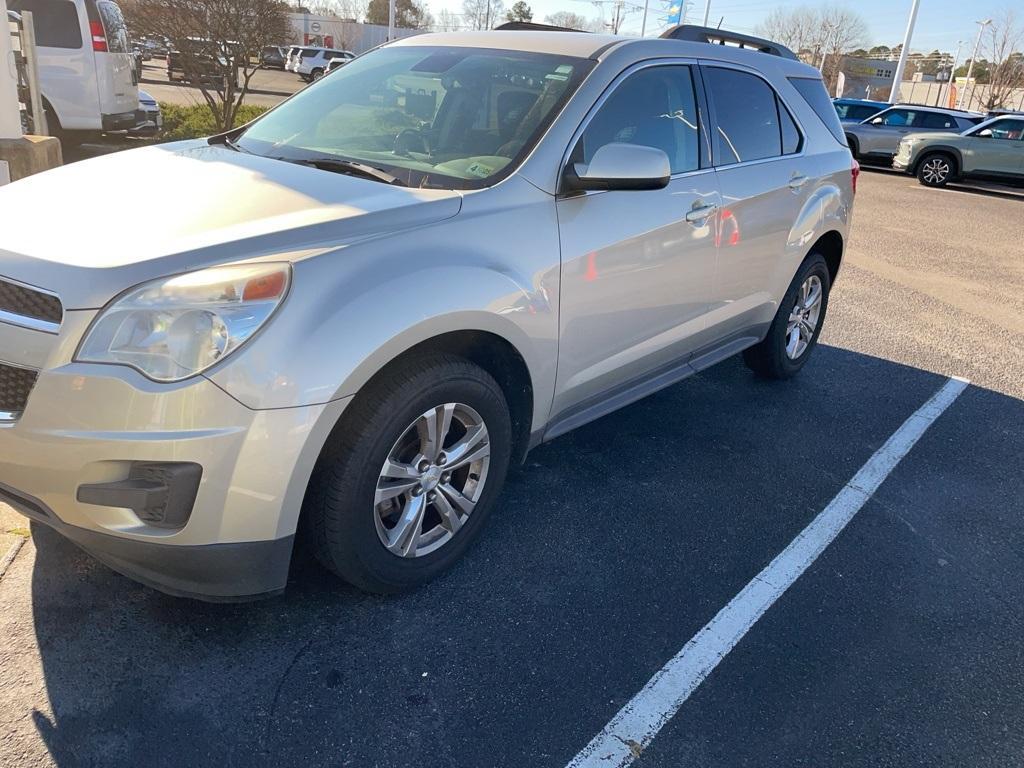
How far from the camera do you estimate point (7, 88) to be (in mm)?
6332

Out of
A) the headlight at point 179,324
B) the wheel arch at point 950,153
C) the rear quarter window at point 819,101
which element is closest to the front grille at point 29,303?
the headlight at point 179,324

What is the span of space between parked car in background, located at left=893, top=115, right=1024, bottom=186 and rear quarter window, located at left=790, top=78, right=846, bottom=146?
1459cm

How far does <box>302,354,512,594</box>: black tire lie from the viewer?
2.46 m

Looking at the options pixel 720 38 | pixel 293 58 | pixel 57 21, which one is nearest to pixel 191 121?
pixel 57 21

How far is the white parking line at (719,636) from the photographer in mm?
2314

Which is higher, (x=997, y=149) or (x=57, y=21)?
(x=57, y=21)

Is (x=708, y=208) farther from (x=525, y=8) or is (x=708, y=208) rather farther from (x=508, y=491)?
(x=525, y=8)

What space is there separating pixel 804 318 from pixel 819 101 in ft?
4.42

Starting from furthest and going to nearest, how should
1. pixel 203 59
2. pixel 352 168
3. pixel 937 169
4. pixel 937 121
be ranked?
pixel 937 121 → pixel 937 169 → pixel 203 59 → pixel 352 168

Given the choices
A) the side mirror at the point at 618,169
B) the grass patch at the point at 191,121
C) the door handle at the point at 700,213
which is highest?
the side mirror at the point at 618,169

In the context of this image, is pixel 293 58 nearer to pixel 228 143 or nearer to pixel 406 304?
pixel 228 143

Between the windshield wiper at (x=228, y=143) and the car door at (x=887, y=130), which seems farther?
the car door at (x=887, y=130)

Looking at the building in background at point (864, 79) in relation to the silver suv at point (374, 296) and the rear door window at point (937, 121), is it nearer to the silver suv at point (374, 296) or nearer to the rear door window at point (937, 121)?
the rear door window at point (937, 121)

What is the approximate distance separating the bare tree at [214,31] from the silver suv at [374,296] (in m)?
7.66
